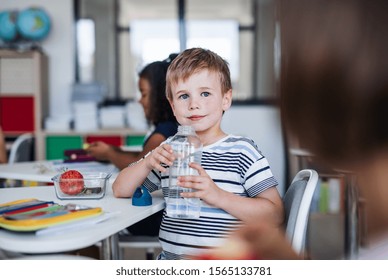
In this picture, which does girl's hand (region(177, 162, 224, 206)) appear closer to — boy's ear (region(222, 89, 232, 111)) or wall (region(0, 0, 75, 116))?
boy's ear (region(222, 89, 232, 111))

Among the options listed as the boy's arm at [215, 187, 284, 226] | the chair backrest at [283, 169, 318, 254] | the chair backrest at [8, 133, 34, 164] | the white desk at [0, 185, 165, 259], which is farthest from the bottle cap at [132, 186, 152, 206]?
the chair backrest at [8, 133, 34, 164]

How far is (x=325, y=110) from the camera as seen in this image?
0.69 meters

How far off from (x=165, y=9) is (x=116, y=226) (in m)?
2.03

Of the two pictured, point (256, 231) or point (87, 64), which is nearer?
point (256, 231)

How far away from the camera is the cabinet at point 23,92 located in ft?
8.79

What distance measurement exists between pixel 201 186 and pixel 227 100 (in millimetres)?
203

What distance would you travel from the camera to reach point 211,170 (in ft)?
2.88

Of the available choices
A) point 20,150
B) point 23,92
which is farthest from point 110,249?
point 23,92

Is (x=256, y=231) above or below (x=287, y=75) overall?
below

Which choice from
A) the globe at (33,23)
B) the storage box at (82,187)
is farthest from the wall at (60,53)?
the storage box at (82,187)

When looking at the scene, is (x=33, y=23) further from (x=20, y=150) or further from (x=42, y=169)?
(x=42, y=169)

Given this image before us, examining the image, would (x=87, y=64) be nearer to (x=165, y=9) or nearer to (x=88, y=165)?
(x=165, y=9)

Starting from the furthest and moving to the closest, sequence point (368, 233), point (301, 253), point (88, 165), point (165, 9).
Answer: point (165, 9)
point (88, 165)
point (368, 233)
point (301, 253)
